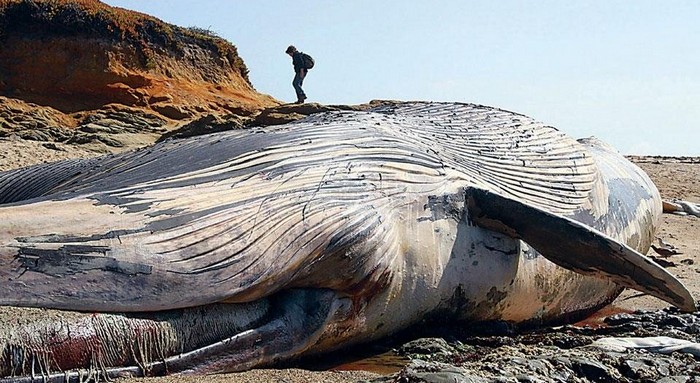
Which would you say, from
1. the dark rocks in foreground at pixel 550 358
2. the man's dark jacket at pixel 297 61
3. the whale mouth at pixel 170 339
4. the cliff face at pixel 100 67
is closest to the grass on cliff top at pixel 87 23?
the cliff face at pixel 100 67

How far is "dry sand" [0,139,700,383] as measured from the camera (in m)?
3.83

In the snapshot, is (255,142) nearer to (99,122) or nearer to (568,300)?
(568,300)

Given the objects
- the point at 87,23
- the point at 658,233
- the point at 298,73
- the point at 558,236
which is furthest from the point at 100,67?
the point at 558,236

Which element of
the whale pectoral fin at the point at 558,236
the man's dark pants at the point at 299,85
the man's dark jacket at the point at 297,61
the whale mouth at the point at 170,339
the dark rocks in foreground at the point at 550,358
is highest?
the man's dark jacket at the point at 297,61

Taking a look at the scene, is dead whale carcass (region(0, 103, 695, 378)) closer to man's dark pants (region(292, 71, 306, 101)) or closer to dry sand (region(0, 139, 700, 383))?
dry sand (region(0, 139, 700, 383))

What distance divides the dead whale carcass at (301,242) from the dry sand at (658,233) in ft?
0.57

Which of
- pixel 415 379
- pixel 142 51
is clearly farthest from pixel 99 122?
pixel 415 379

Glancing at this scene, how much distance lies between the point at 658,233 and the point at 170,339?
7.87 meters

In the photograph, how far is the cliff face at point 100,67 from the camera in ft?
68.3

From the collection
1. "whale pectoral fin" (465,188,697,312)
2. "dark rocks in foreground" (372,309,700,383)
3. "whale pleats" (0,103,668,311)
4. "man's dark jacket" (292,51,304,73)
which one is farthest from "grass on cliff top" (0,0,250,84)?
"dark rocks in foreground" (372,309,700,383)

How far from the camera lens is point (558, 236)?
17.2ft

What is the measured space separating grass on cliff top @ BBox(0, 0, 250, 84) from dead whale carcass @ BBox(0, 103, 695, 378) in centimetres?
1738

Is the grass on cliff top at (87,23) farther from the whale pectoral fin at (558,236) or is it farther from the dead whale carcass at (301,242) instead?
the whale pectoral fin at (558,236)

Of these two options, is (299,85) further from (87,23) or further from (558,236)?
(558,236)
